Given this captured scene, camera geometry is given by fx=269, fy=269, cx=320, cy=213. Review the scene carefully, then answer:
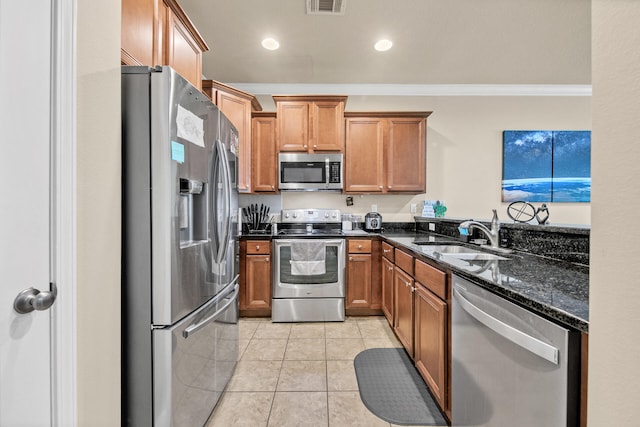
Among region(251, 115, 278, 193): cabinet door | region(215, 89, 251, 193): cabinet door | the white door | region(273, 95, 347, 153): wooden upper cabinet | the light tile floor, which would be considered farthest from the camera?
region(251, 115, 278, 193): cabinet door

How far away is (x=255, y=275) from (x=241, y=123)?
5.59 feet

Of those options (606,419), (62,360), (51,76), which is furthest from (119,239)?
(606,419)

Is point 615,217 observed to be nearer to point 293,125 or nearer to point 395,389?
point 395,389

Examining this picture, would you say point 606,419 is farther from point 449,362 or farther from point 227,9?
point 227,9

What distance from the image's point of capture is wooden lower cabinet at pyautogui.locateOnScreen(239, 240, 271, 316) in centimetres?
295

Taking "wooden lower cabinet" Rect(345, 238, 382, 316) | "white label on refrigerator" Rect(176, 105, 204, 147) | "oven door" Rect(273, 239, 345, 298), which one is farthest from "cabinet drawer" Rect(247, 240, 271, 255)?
"white label on refrigerator" Rect(176, 105, 204, 147)

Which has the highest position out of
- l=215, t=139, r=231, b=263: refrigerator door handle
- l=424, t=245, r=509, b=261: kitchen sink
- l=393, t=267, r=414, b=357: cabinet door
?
l=215, t=139, r=231, b=263: refrigerator door handle

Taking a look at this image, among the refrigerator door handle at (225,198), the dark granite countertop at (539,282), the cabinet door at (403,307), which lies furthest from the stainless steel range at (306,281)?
the dark granite countertop at (539,282)

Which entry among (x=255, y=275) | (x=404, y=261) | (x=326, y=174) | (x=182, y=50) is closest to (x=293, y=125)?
(x=326, y=174)

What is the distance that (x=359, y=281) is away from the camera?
2990 millimetres

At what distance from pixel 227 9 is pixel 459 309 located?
278 cm

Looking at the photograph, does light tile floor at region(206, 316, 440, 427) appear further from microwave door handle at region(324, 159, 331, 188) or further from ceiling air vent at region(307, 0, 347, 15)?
ceiling air vent at region(307, 0, 347, 15)

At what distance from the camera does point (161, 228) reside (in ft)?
3.72

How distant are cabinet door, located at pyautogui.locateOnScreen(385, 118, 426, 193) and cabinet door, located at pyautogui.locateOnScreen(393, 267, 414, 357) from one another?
1.30 meters
